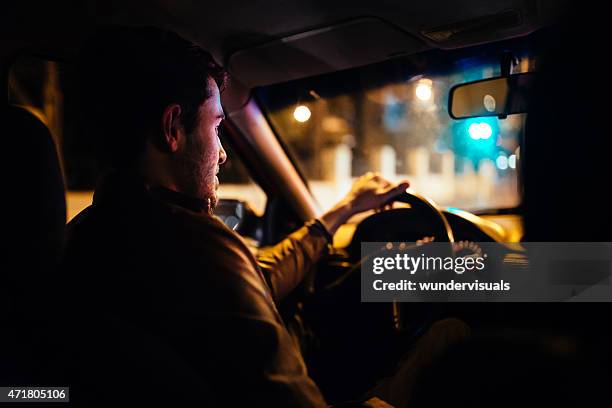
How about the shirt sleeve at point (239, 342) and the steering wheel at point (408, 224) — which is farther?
the steering wheel at point (408, 224)

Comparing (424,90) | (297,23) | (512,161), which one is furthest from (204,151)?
(424,90)

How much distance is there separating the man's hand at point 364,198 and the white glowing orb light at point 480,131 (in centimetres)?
50

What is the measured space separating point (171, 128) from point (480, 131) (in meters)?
→ 1.97

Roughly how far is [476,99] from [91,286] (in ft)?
6.54

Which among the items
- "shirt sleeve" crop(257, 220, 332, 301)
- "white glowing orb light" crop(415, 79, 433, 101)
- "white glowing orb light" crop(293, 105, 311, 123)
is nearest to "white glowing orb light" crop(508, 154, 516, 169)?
"white glowing orb light" crop(415, 79, 433, 101)

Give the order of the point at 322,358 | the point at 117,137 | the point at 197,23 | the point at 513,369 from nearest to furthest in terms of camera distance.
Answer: the point at 513,369, the point at 117,137, the point at 197,23, the point at 322,358

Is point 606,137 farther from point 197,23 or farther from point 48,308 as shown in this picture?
point 197,23

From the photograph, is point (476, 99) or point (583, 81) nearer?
point (583, 81)

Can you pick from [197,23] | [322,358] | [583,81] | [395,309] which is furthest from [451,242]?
[583,81]

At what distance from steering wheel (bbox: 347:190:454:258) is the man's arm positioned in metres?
0.09

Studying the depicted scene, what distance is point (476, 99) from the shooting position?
272 centimetres

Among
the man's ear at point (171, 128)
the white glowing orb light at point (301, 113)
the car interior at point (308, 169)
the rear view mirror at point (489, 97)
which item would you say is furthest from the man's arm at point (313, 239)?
the man's ear at point (171, 128)

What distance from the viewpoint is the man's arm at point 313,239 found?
9.40ft

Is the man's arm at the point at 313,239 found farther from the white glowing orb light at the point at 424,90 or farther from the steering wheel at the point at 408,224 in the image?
the white glowing orb light at the point at 424,90
